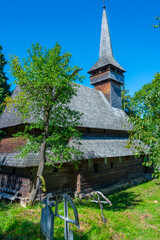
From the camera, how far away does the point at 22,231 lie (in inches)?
233

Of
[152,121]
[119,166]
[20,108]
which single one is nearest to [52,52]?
[20,108]

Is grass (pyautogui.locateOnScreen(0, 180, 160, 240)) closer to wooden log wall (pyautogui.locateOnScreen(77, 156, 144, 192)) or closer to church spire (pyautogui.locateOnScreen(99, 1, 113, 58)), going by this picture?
wooden log wall (pyautogui.locateOnScreen(77, 156, 144, 192))

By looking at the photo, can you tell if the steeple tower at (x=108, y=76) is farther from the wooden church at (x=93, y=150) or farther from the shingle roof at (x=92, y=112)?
the shingle roof at (x=92, y=112)

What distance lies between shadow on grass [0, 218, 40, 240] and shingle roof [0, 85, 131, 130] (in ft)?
21.5

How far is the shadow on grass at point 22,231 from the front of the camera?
18.4 feet

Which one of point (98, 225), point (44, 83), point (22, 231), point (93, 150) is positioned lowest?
point (98, 225)

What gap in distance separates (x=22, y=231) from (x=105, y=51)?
2328 cm

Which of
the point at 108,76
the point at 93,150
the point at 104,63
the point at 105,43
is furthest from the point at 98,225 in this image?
the point at 105,43

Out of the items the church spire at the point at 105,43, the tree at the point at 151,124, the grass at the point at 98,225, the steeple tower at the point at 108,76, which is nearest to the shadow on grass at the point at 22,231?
the grass at the point at 98,225

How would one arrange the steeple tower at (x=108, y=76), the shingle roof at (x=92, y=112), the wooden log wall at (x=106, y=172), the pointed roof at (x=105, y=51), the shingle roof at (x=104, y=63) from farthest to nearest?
the pointed roof at (x=105, y=51) < the shingle roof at (x=104, y=63) < the steeple tower at (x=108, y=76) < the shingle roof at (x=92, y=112) < the wooden log wall at (x=106, y=172)

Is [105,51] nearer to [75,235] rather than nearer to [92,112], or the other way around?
[92,112]

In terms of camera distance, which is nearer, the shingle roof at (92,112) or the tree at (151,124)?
the tree at (151,124)

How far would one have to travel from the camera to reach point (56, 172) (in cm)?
1148

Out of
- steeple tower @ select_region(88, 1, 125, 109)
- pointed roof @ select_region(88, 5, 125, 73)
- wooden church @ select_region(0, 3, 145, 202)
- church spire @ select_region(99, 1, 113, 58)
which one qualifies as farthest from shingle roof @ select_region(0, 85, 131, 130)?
church spire @ select_region(99, 1, 113, 58)
